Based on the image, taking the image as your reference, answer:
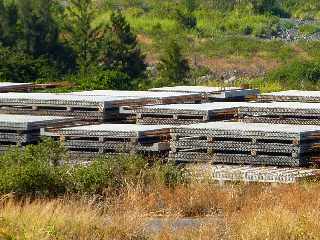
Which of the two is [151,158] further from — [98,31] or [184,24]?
[184,24]

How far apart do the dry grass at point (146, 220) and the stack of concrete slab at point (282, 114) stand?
777 cm

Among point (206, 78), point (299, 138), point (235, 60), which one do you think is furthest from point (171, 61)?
point (299, 138)

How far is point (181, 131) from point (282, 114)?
132 inches

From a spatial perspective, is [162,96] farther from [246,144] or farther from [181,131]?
[246,144]

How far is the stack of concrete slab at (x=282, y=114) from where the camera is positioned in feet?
73.2

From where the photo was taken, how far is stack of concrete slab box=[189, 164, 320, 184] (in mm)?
17547

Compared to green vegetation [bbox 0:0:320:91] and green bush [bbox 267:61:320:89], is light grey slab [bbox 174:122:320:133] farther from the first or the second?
green bush [bbox 267:61:320:89]

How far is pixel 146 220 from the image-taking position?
503 inches

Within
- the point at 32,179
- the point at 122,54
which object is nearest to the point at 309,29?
the point at 122,54

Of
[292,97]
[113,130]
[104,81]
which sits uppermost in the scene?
[113,130]

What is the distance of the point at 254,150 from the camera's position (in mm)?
19344

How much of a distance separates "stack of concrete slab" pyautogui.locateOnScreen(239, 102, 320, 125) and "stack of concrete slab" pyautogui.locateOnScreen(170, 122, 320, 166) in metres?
2.23

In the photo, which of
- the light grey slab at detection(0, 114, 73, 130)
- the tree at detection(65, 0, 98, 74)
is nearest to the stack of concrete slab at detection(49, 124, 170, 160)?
the light grey slab at detection(0, 114, 73, 130)

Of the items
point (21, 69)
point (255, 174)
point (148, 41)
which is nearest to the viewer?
point (255, 174)
